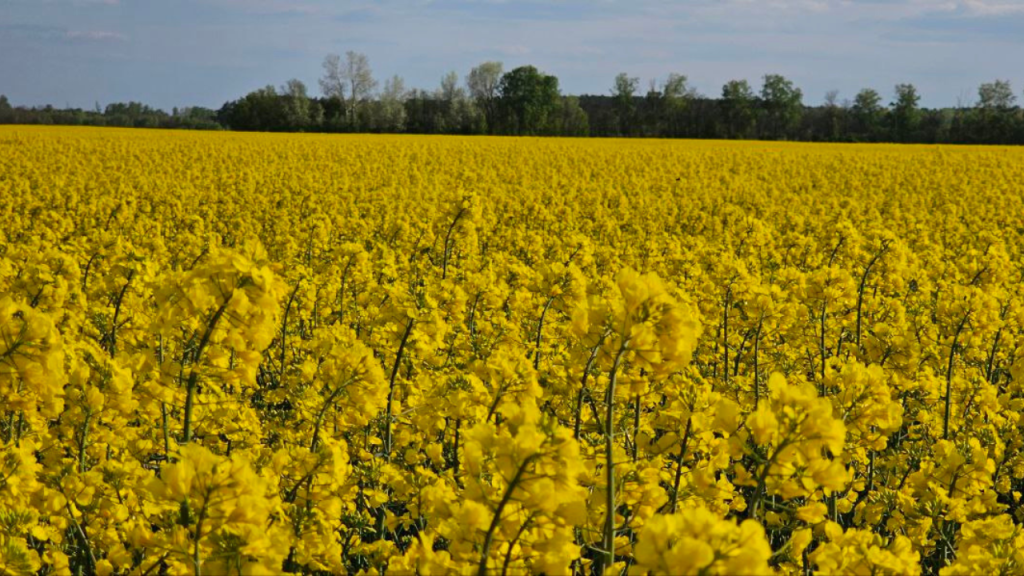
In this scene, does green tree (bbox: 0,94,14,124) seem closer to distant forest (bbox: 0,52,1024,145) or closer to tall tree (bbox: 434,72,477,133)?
distant forest (bbox: 0,52,1024,145)

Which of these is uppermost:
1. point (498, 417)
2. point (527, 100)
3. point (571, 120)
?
point (527, 100)

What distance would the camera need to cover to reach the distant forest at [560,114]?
207 ft

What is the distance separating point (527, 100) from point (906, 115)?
30.3m

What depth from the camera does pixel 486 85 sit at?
72688 mm

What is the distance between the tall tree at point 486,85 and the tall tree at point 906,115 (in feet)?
106

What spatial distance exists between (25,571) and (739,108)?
236 feet

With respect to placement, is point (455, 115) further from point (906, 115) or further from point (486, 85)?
point (906, 115)

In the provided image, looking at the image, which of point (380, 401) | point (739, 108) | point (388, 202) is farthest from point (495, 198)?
point (739, 108)

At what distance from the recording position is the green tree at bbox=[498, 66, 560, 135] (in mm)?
66375

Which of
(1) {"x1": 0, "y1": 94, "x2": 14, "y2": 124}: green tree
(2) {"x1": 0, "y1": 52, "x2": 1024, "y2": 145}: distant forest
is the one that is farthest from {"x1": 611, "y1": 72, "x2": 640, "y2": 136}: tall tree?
(1) {"x1": 0, "y1": 94, "x2": 14, "y2": 124}: green tree

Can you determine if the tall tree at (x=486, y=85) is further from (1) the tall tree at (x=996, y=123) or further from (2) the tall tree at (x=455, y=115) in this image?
(1) the tall tree at (x=996, y=123)

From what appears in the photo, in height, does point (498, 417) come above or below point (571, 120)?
below

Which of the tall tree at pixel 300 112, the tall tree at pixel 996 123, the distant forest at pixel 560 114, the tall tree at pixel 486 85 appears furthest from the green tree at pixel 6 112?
the tall tree at pixel 996 123

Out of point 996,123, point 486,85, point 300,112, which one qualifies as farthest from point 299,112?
point 996,123
